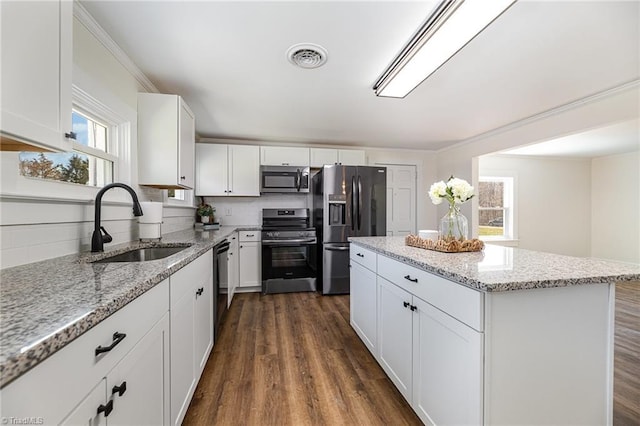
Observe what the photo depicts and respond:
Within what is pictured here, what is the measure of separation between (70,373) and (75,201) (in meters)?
1.23

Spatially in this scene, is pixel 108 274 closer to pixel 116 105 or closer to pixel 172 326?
pixel 172 326

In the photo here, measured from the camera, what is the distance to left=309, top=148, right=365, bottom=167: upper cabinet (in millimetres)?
4168

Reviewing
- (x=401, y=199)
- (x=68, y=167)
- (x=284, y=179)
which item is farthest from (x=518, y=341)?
(x=401, y=199)

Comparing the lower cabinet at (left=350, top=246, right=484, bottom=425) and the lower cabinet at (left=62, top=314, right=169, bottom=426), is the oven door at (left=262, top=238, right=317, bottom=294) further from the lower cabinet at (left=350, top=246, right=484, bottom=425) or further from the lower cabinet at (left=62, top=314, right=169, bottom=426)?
the lower cabinet at (left=62, top=314, right=169, bottom=426)

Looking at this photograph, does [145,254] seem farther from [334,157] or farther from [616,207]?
[616,207]

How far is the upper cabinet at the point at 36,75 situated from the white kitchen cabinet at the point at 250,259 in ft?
9.20

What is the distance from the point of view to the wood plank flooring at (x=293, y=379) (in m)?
1.47

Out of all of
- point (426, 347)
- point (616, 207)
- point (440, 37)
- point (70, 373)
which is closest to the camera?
point (70, 373)

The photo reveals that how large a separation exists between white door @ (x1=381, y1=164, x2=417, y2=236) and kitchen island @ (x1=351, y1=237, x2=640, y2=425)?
3.55 metres

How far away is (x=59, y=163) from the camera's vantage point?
4.57ft

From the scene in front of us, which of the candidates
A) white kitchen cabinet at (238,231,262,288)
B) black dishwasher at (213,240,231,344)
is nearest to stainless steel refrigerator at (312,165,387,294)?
white kitchen cabinet at (238,231,262,288)

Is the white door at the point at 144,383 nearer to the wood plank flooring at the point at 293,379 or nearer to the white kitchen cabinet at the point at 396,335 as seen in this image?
the wood plank flooring at the point at 293,379

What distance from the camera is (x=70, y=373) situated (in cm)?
58

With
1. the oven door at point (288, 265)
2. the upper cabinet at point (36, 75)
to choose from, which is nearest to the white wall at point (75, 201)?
the upper cabinet at point (36, 75)
